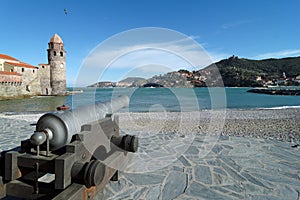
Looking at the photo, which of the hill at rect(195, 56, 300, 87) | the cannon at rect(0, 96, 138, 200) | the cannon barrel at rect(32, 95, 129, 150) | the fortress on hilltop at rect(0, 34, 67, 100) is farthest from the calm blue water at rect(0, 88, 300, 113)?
the hill at rect(195, 56, 300, 87)

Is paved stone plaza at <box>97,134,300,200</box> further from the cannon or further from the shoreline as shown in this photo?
the shoreline

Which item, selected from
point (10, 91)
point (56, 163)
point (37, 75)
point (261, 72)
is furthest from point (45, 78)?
point (261, 72)

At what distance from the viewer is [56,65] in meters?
56.2

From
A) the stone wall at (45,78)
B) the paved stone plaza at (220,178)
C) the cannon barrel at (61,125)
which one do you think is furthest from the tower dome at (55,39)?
the cannon barrel at (61,125)

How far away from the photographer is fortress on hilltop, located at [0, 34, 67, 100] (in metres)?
44.4

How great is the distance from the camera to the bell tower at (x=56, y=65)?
56.1 meters

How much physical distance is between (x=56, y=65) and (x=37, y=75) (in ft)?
17.6

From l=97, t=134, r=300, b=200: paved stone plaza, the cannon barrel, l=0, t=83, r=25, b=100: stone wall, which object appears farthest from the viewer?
l=0, t=83, r=25, b=100: stone wall

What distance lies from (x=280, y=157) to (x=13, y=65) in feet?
185

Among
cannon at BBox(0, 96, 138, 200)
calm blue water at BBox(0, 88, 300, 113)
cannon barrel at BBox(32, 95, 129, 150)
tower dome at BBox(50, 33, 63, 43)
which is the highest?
tower dome at BBox(50, 33, 63, 43)

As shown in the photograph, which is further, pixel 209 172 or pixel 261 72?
pixel 261 72

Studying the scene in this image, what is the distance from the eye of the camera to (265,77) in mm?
109938

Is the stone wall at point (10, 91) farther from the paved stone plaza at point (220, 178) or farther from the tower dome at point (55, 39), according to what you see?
the paved stone plaza at point (220, 178)

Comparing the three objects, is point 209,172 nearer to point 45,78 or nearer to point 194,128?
point 194,128
